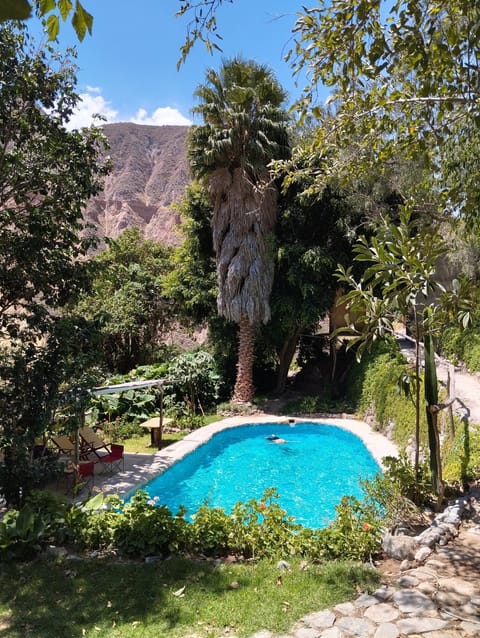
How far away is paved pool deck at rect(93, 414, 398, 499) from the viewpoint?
9773 mm

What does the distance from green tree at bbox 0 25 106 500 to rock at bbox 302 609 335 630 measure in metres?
4.76

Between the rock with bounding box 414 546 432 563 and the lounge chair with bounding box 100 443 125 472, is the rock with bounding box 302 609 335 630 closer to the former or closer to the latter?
the rock with bounding box 414 546 432 563

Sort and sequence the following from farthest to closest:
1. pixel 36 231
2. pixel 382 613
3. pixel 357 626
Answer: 1. pixel 36 231
2. pixel 382 613
3. pixel 357 626

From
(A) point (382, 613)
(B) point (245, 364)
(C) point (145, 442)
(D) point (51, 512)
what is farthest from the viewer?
(B) point (245, 364)

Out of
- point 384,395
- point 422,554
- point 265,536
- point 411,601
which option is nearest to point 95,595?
point 265,536

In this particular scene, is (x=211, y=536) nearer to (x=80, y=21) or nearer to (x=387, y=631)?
(x=387, y=631)

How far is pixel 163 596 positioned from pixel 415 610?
2346 millimetres

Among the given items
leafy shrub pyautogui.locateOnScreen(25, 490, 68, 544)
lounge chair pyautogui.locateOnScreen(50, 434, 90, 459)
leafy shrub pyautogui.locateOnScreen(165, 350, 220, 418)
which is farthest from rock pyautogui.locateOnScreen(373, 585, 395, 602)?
leafy shrub pyautogui.locateOnScreen(165, 350, 220, 418)

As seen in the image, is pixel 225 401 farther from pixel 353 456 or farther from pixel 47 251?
pixel 47 251

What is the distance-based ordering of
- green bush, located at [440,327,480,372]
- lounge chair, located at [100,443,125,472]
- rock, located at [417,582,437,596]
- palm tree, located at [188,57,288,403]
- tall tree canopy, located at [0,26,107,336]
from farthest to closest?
palm tree, located at [188,57,288,403] < green bush, located at [440,327,480,372] < lounge chair, located at [100,443,125,472] < tall tree canopy, located at [0,26,107,336] < rock, located at [417,582,437,596]

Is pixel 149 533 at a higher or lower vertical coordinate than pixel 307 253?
lower

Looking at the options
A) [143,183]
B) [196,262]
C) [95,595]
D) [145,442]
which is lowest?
[145,442]

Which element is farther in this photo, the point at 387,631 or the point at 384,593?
the point at 384,593

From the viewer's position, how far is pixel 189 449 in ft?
41.4
